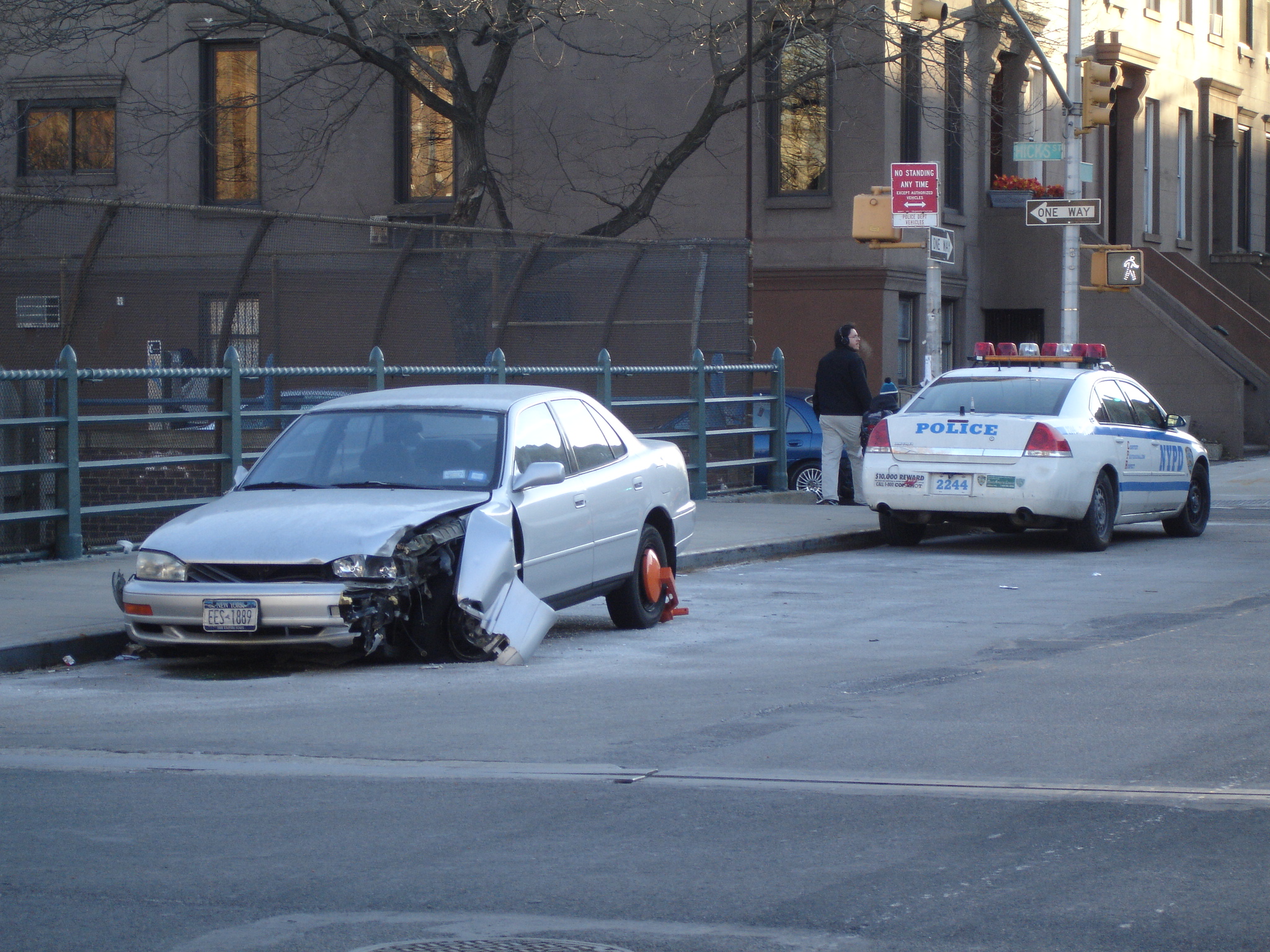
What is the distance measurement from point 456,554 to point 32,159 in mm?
25300

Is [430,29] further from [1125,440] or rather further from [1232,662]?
[1232,662]

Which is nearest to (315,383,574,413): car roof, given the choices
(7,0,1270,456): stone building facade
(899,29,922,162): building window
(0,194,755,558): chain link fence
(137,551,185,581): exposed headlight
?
(137,551,185,581): exposed headlight

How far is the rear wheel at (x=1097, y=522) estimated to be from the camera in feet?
51.3

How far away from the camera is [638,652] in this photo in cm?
1014

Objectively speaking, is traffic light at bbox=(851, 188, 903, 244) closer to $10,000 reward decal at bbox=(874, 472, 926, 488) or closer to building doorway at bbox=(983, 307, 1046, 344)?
$10,000 reward decal at bbox=(874, 472, 926, 488)

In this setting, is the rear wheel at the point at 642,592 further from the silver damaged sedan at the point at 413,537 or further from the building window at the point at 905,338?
the building window at the point at 905,338

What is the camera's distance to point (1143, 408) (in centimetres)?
1689

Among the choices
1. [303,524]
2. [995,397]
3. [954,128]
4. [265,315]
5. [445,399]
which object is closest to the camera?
[303,524]

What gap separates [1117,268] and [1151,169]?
49.3ft

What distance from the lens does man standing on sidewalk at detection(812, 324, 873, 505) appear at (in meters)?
19.3

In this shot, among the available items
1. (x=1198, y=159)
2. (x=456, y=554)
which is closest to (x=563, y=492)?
(x=456, y=554)

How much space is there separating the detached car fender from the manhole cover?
4.58 m

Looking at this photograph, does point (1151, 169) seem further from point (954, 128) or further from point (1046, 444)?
point (1046, 444)

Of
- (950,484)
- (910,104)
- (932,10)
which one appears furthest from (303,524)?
(910,104)
